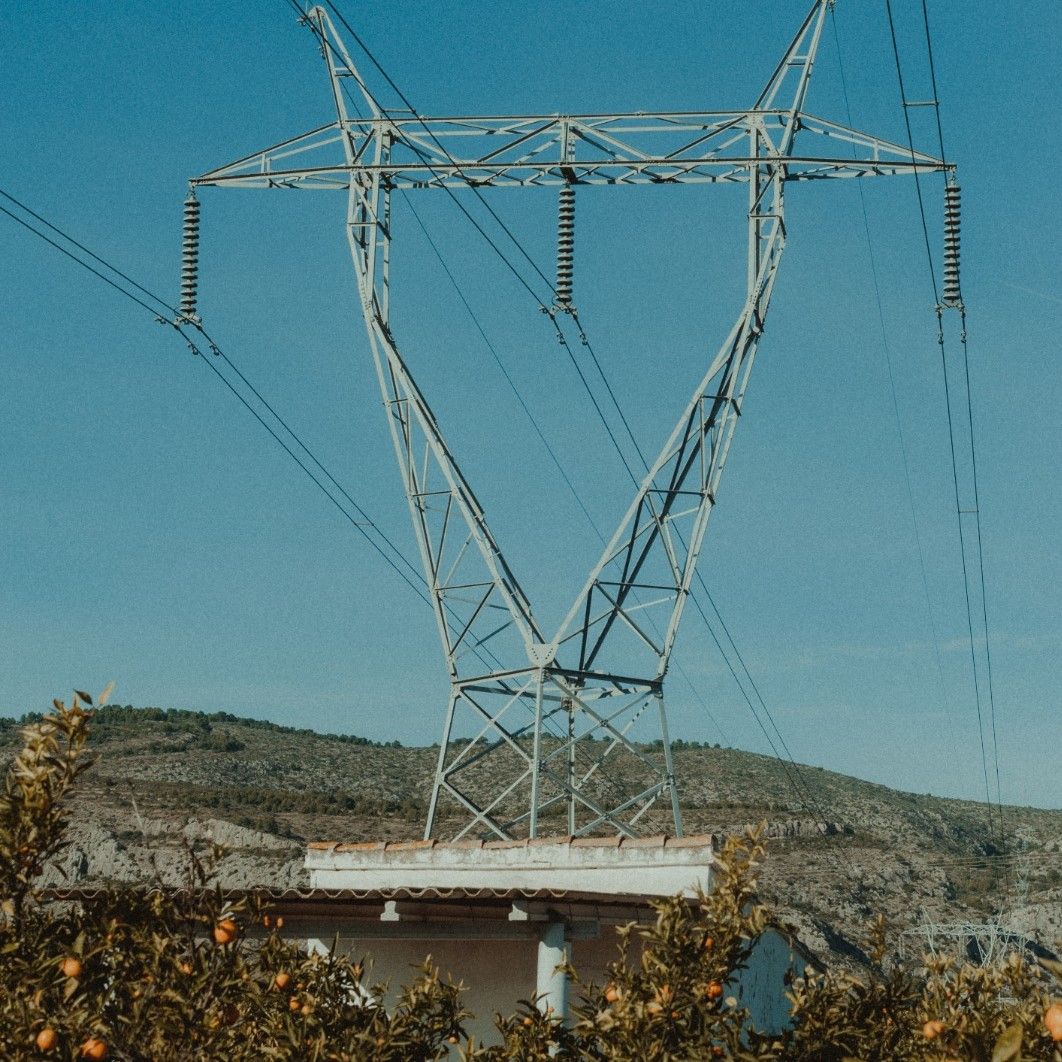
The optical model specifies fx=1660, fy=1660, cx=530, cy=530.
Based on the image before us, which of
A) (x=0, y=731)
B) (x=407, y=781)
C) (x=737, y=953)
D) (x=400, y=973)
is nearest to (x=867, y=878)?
(x=407, y=781)

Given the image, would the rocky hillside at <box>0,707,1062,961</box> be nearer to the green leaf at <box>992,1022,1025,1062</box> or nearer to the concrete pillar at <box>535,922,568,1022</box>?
the concrete pillar at <box>535,922,568,1022</box>

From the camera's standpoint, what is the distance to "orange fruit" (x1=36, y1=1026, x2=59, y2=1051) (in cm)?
870

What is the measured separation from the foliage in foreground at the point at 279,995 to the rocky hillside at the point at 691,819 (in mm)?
44572

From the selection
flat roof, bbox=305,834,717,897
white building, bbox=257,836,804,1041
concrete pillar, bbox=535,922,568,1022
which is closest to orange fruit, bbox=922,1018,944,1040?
white building, bbox=257,836,804,1041

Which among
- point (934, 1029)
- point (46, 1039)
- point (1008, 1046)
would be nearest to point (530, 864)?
point (934, 1029)

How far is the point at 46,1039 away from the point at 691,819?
6845 cm

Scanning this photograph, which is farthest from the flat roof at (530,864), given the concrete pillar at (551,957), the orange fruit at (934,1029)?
the orange fruit at (934,1029)

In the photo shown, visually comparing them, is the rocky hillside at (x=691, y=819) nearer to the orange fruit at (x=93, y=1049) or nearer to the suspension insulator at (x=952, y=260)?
the suspension insulator at (x=952, y=260)

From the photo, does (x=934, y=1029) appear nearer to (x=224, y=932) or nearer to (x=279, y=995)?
(x=279, y=995)

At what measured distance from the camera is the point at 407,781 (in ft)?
286

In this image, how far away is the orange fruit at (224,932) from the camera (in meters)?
9.45

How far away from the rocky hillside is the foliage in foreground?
44.6m

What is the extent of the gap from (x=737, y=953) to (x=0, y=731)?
91.4 metres

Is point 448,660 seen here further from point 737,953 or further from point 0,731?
point 0,731
